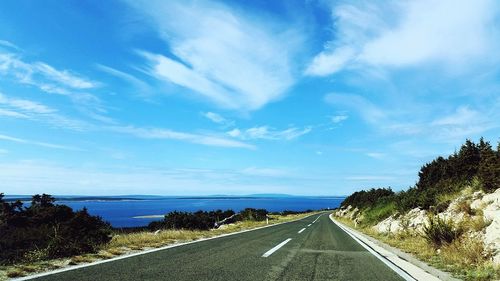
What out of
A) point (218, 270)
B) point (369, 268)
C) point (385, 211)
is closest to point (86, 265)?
point (218, 270)

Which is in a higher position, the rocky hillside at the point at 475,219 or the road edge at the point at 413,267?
the rocky hillside at the point at 475,219

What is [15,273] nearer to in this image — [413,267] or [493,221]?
[413,267]

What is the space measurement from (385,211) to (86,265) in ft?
76.2

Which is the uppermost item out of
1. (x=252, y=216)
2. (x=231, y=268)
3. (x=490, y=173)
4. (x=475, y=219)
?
(x=490, y=173)

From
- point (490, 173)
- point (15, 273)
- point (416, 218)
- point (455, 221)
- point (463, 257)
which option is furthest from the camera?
point (416, 218)

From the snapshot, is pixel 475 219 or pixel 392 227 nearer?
pixel 475 219

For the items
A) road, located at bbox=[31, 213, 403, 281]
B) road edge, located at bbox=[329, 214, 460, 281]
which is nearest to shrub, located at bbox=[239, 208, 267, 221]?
road edge, located at bbox=[329, 214, 460, 281]

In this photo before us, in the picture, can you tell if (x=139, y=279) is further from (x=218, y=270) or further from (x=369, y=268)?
(x=369, y=268)

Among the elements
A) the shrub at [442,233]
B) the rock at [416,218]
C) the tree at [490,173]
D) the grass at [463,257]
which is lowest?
the grass at [463,257]

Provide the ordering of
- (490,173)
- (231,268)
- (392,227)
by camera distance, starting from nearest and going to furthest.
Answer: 1. (231,268)
2. (490,173)
3. (392,227)

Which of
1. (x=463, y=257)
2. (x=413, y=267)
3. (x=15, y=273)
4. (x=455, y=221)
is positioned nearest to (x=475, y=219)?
(x=455, y=221)

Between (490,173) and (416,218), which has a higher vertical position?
(490,173)

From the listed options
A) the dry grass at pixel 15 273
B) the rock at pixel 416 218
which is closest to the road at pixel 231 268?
the dry grass at pixel 15 273

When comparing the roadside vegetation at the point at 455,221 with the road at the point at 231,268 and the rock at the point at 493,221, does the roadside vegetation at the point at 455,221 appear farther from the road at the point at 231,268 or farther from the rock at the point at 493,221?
the road at the point at 231,268
